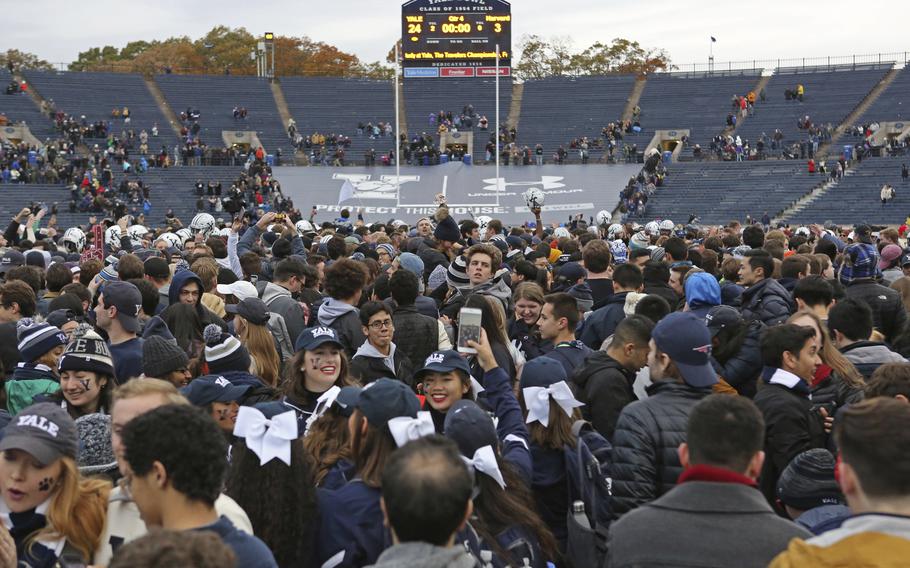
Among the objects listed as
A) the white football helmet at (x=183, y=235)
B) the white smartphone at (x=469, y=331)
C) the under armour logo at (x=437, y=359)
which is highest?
the white smartphone at (x=469, y=331)

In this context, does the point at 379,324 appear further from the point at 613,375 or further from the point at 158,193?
the point at 158,193

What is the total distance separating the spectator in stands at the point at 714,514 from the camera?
3.10 metres

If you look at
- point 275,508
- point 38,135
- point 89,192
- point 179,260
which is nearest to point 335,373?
point 275,508

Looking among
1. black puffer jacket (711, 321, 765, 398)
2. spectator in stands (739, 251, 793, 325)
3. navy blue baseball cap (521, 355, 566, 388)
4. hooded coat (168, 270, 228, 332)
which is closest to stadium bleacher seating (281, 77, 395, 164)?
spectator in stands (739, 251, 793, 325)

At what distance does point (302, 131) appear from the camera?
169 feet

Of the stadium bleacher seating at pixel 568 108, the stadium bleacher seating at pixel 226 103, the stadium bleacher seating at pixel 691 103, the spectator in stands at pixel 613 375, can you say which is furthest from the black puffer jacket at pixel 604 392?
the stadium bleacher seating at pixel 226 103

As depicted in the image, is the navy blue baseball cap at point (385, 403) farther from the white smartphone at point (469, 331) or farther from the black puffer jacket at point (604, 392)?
the black puffer jacket at point (604, 392)

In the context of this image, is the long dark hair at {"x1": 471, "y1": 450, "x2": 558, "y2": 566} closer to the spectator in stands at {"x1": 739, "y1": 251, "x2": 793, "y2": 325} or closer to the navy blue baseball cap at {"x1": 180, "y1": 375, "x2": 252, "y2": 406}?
the navy blue baseball cap at {"x1": 180, "y1": 375, "x2": 252, "y2": 406}

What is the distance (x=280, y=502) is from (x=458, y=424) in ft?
2.52

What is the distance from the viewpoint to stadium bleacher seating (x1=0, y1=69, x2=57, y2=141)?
45969 millimetres

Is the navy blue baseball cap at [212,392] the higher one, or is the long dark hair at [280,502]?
the navy blue baseball cap at [212,392]

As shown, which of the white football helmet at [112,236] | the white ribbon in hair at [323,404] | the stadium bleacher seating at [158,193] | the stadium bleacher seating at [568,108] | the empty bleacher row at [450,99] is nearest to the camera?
the white ribbon in hair at [323,404]

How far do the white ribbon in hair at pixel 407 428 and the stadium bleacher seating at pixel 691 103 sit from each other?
1813 inches

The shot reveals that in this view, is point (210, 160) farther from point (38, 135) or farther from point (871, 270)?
point (871, 270)
